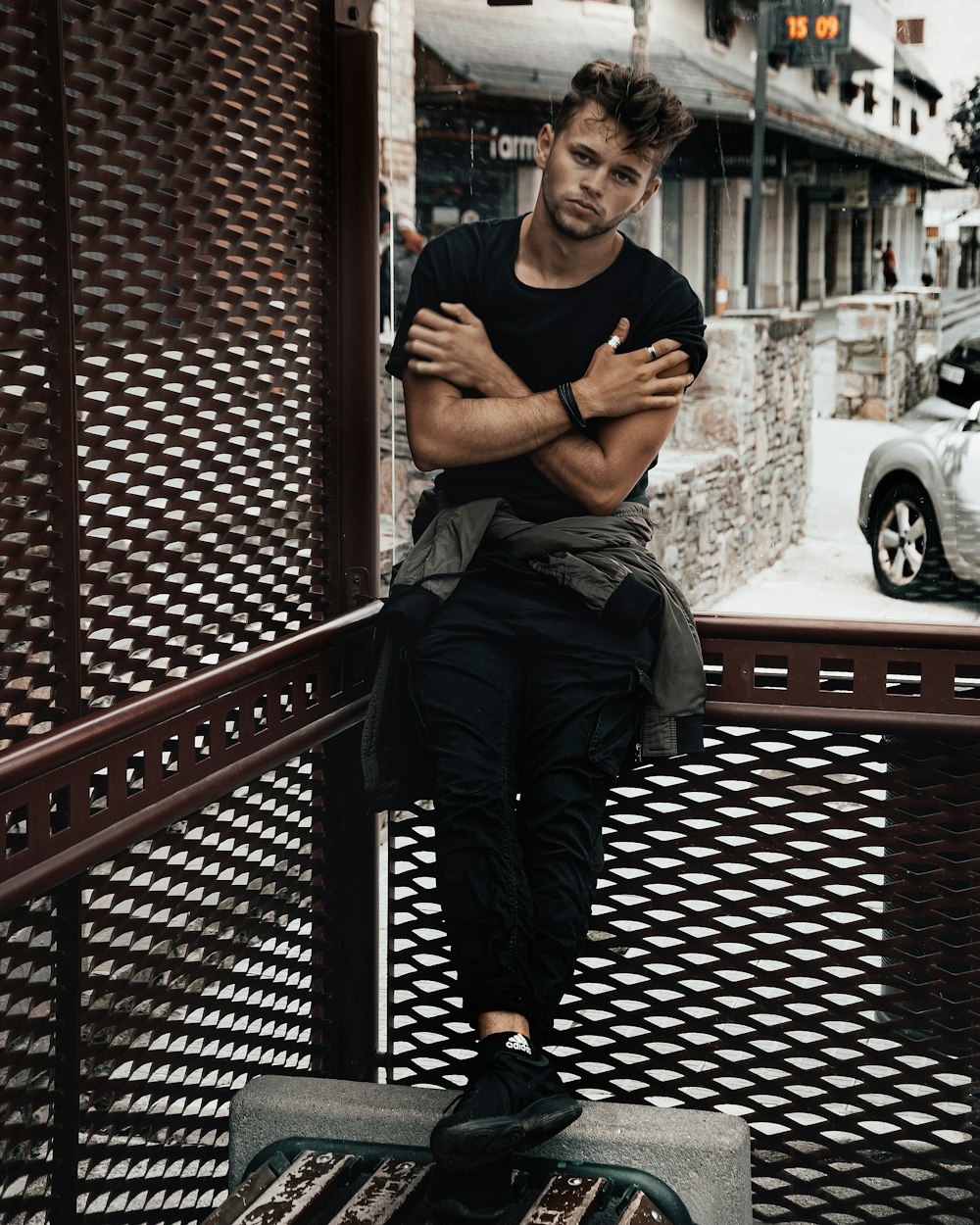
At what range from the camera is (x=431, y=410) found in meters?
2.30

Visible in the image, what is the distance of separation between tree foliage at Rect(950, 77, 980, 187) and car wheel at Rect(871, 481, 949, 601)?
642mm

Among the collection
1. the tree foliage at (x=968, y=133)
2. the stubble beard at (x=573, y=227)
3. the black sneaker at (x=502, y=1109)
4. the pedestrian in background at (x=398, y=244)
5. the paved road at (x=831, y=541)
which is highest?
the tree foliage at (x=968, y=133)

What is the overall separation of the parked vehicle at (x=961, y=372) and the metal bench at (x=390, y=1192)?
67.5 inches

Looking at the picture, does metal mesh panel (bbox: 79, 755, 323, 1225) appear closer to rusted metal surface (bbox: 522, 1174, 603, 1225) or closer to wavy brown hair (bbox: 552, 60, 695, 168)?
rusted metal surface (bbox: 522, 1174, 603, 1225)

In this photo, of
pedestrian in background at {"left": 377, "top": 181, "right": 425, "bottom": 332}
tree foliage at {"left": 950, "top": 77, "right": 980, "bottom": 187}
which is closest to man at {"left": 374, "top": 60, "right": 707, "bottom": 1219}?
pedestrian in background at {"left": 377, "top": 181, "right": 425, "bottom": 332}

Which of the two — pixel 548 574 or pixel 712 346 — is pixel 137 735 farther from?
pixel 712 346

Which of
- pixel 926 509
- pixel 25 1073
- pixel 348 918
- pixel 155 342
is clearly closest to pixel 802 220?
pixel 926 509

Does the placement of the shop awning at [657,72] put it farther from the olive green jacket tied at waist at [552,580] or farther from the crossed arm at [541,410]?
the olive green jacket tied at waist at [552,580]

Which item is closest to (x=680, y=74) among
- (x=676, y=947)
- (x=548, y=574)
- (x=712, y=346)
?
(x=712, y=346)

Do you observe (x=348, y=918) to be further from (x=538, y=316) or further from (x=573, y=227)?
(x=573, y=227)

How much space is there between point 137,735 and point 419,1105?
77 cm

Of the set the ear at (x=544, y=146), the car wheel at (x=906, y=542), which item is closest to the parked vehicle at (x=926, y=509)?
the car wheel at (x=906, y=542)

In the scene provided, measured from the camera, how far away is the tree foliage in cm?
286

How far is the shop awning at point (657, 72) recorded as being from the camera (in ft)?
9.44
